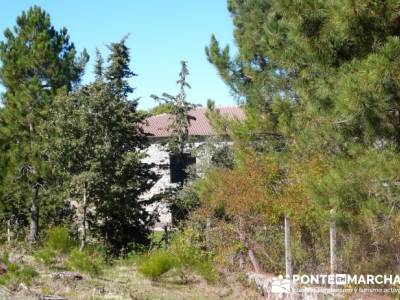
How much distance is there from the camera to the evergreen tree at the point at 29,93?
17094mm

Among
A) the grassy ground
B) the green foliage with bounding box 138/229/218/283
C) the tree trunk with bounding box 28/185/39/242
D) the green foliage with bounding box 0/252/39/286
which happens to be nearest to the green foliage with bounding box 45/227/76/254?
the grassy ground

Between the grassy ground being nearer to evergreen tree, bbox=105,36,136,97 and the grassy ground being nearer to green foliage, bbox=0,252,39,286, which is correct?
green foliage, bbox=0,252,39,286

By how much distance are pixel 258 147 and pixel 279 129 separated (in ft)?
3.74

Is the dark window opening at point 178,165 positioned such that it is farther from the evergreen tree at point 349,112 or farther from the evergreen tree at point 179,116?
the evergreen tree at point 349,112

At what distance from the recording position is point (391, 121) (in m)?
6.58

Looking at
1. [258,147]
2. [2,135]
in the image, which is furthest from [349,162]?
[2,135]

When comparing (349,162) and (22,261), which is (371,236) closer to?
(349,162)

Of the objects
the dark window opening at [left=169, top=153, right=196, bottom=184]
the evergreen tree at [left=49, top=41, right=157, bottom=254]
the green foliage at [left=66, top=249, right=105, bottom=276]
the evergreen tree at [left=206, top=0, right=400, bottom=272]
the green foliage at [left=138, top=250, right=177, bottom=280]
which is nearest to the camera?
the evergreen tree at [left=206, top=0, right=400, bottom=272]

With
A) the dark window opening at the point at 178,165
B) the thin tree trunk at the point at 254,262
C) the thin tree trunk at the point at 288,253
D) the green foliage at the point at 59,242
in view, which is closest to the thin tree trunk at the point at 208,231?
the thin tree trunk at the point at 254,262

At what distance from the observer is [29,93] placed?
17141 millimetres

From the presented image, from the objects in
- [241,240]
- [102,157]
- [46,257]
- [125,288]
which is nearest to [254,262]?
[241,240]

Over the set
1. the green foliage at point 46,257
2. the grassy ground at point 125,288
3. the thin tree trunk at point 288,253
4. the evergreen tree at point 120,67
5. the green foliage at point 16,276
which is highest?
the evergreen tree at point 120,67

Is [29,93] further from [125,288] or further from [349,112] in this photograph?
[349,112]

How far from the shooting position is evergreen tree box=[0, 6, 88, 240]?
56.1ft
